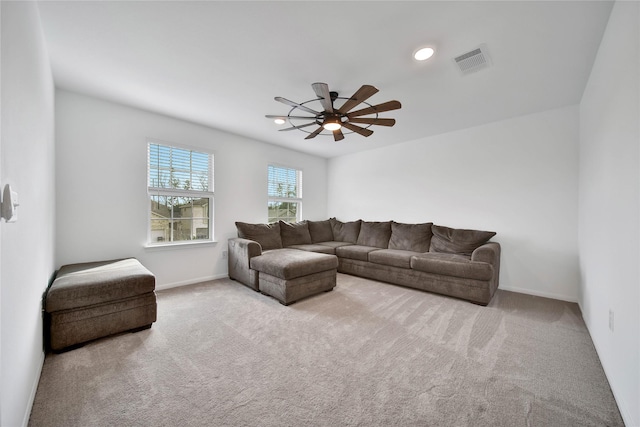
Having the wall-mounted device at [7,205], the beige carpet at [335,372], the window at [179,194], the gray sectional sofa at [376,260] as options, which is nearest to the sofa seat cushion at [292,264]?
the gray sectional sofa at [376,260]

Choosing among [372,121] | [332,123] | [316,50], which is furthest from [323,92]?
[372,121]

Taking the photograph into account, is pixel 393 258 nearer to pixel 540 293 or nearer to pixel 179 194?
pixel 540 293

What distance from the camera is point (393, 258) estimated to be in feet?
12.4

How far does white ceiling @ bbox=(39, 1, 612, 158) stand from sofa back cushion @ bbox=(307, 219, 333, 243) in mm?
2687

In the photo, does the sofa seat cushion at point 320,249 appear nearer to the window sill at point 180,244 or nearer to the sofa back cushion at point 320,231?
the sofa back cushion at point 320,231

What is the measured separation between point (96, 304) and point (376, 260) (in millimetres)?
3410

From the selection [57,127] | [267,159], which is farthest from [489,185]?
[57,127]

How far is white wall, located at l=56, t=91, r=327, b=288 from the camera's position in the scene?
286cm

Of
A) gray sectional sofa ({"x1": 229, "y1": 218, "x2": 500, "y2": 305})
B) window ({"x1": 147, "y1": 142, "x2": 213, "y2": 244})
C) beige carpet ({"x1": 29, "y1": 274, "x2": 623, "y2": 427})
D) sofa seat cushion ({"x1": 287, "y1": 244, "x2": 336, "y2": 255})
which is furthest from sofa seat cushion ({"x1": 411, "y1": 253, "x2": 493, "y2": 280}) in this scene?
window ({"x1": 147, "y1": 142, "x2": 213, "y2": 244})

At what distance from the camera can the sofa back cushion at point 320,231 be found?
5237 millimetres

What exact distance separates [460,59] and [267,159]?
11.6 ft

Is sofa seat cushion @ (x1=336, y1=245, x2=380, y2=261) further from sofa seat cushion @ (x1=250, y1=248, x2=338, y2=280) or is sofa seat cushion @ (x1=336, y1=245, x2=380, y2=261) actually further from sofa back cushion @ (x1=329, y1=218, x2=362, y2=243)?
sofa seat cushion @ (x1=250, y1=248, x2=338, y2=280)

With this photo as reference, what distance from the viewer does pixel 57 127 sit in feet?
9.18

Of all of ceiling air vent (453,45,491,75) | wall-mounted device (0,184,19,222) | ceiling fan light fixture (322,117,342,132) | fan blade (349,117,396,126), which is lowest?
wall-mounted device (0,184,19,222)
